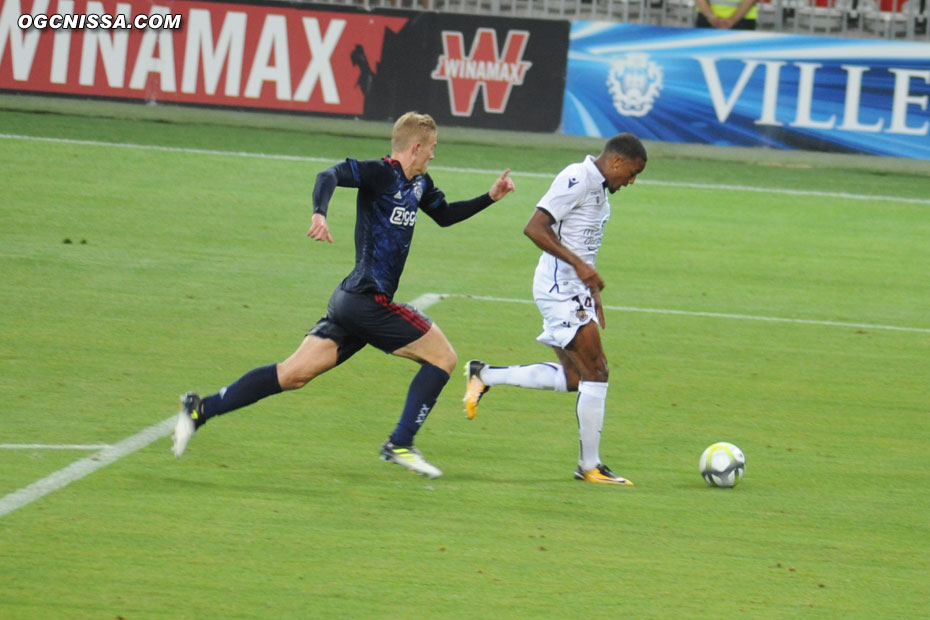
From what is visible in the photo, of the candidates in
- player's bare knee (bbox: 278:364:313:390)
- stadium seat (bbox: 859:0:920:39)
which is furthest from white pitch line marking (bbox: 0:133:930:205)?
player's bare knee (bbox: 278:364:313:390)

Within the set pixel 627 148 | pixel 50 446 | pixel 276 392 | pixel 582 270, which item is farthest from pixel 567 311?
pixel 50 446

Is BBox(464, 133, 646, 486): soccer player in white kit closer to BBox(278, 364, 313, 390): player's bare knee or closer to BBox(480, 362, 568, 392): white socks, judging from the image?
BBox(480, 362, 568, 392): white socks

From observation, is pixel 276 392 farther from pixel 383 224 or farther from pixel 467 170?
pixel 467 170

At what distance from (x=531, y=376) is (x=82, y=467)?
Result: 2648 mm

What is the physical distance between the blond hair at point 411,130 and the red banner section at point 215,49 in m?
15.6

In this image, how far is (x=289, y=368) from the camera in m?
7.49

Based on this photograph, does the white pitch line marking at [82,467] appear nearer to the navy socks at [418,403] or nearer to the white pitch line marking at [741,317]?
the navy socks at [418,403]

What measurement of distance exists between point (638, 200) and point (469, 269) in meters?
5.24

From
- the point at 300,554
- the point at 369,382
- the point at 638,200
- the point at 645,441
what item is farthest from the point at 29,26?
the point at 300,554

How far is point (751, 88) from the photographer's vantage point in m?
22.2

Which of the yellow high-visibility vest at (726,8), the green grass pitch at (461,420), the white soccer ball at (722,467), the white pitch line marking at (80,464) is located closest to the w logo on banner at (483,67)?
the yellow high-visibility vest at (726,8)

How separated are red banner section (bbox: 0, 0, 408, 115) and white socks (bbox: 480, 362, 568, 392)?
49.3 feet

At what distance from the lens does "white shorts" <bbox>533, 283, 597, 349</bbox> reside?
25.5 ft

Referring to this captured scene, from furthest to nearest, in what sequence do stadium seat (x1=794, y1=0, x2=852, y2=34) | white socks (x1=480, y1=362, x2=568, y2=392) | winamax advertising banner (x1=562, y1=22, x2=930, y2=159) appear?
stadium seat (x1=794, y1=0, x2=852, y2=34), winamax advertising banner (x1=562, y1=22, x2=930, y2=159), white socks (x1=480, y1=362, x2=568, y2=392)
